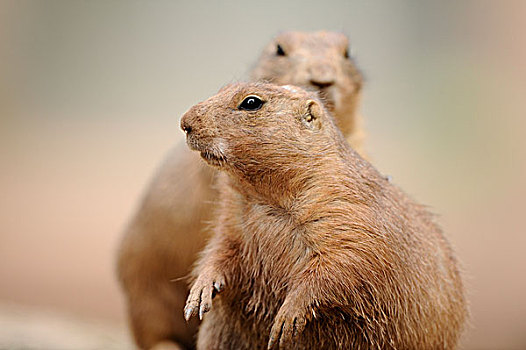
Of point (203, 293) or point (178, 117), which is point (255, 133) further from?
point (178, 117)

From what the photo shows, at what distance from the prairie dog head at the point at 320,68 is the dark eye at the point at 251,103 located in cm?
100

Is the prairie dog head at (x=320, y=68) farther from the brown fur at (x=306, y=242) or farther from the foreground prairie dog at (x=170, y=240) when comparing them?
the brown fur at (x=306, y=242)

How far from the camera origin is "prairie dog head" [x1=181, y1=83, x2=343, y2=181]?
2.49 metres

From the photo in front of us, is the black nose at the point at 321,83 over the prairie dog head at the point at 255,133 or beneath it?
over

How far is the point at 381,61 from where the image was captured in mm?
8023

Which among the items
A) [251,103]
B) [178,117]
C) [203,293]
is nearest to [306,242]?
[203,293]

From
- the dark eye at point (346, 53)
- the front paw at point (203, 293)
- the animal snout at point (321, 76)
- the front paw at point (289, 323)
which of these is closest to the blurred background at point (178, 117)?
the dark eye at point (346, 53)

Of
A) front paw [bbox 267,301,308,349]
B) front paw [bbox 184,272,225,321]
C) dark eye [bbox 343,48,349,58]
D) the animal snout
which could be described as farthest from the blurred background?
front paw [bbox 267,301,308,349]

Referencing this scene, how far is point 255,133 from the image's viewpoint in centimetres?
251

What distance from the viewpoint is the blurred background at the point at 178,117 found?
7.18 m

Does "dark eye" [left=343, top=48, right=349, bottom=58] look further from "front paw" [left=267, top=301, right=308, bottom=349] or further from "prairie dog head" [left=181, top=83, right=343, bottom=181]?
"front paw" [left=267, top=301, right=308, bottom=349]

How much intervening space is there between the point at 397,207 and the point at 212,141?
0.73 metres

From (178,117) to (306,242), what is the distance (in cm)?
577

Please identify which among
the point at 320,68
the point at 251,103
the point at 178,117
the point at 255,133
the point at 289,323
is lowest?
the point at 289,323
